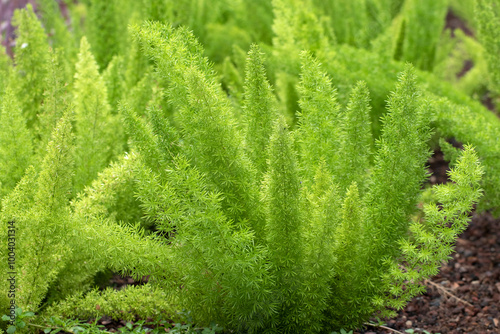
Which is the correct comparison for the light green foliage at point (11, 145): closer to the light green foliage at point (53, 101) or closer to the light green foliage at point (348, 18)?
the light green foliage at point (53, 101)

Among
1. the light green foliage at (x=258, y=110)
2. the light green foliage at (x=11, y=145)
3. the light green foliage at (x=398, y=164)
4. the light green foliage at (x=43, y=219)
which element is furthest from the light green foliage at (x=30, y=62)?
the light green foliage at (x=398, y=164)

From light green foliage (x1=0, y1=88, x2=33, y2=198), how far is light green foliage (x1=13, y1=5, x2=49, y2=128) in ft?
1.32

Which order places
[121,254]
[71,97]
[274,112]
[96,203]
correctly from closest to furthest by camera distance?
[121,254], [274,112], [96,203], [71,97]

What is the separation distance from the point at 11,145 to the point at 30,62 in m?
0.54

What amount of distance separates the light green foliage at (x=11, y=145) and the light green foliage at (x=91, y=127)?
180mm

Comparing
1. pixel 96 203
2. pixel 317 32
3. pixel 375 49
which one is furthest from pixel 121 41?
pixel 96 203

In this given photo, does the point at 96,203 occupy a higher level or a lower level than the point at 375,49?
lower

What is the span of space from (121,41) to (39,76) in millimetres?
915

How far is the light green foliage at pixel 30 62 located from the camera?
6.58ft

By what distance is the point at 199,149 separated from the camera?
4.09ft

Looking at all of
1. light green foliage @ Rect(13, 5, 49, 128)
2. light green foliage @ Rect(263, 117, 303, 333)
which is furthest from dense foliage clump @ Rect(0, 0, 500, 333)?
light green foliage @ Rect(13, 5, 49, 128)

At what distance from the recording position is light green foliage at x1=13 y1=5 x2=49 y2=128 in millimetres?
2006

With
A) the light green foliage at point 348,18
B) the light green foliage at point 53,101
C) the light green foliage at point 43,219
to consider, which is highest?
the light green foliage at point 348,18

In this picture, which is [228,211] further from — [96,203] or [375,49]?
[375,49]
